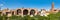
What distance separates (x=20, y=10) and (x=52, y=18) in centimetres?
470

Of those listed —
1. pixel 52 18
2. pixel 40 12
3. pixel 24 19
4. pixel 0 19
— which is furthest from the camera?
pixel 40 12

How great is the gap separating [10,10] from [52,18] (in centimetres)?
469

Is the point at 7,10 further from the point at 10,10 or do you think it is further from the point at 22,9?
the point at 22,9

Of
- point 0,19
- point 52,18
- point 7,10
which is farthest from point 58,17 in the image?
point 7,10

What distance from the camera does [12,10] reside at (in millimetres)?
10422

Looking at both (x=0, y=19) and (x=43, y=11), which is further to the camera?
(x=43, y=11)

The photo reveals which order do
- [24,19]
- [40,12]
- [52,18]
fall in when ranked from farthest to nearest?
[40,12] < [24,19] < [52,18]

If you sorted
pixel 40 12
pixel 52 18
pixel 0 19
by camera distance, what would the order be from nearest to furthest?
1. pixel 52 18
2. pixel 0 19
3. pixel 40 12

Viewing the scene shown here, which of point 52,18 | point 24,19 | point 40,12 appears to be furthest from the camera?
point 40,12

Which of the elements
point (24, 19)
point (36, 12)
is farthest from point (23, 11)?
point (24, 19)

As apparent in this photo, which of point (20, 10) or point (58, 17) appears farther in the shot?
point (20, 10)

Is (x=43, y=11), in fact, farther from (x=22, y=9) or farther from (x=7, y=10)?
(x=7, y=10)

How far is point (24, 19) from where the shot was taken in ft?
24.7

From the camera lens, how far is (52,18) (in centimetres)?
606
